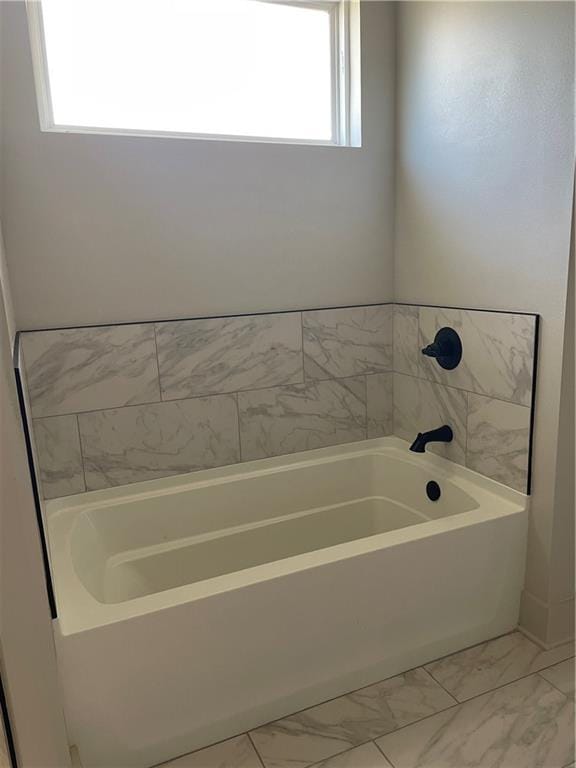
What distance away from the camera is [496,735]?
4.86 feet

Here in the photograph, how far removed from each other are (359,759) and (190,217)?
1898mm

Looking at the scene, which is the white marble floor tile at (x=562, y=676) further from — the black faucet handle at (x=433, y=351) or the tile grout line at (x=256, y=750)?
the black faucet handle at (x=433, y=351)

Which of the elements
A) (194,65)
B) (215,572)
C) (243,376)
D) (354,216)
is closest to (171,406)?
(243,376)

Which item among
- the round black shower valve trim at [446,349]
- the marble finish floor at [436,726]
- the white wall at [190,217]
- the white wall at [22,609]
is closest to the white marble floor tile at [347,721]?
the marble finish floor at [436,726]

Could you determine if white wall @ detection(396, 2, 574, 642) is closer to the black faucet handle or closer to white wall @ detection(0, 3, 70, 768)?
the black faucet handle

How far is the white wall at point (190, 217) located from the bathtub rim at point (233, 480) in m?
0.69

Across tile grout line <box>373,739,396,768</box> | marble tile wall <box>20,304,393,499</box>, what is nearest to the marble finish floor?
tile grout line <box>373,739,396,768</box>

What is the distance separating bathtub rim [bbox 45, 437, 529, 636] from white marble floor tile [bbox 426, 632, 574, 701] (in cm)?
47

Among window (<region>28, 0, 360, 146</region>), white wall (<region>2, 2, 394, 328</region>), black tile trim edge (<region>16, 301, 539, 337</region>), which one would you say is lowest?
black tile trim edge (<region>16, 301, 539, 337</region>)

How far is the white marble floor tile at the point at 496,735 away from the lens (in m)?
1.41

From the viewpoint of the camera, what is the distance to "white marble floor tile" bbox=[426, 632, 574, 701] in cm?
167

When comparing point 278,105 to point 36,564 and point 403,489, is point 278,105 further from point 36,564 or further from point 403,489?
point 36,564

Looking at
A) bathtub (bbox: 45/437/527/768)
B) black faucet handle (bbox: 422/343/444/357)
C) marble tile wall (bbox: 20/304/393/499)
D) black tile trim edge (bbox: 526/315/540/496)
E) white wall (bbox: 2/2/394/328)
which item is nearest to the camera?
bathtub (bbox: 45/437/527/768)

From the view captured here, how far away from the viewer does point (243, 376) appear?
2.22m
